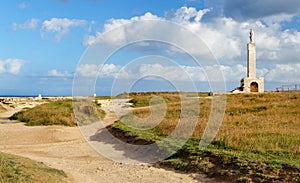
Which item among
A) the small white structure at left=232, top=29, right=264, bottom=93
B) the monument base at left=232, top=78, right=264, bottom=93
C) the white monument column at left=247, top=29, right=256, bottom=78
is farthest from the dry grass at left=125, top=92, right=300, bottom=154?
the white monument column at left=247, top=29, right=256, bottom=78

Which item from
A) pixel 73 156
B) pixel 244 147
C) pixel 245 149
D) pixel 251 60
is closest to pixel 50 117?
pixel 73 156

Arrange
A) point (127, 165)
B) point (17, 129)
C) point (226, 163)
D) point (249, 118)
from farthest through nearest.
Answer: point (17, 129), point (249, 118), point (127, 165), point (226, 163)

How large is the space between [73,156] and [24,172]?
7038 millimetres

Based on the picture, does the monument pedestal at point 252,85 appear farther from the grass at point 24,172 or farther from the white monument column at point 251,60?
the grass at point 24,172

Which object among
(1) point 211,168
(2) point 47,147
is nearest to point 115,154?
(2) point 47,147

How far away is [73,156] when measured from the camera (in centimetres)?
1939

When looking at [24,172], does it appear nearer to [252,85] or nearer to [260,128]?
[260,128]

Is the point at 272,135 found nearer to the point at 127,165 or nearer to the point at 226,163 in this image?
the point at 226,163

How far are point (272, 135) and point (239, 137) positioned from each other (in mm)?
1674

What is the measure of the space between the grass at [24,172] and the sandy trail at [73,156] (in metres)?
0.89

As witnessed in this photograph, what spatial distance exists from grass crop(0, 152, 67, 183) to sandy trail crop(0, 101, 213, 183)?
2.93 ft

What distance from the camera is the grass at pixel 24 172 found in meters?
11.7

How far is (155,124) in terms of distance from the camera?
25078mm

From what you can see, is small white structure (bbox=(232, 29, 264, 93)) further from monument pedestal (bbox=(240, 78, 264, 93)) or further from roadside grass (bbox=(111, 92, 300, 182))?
roadside grass (bbox=(111, 92, 300, 182))
